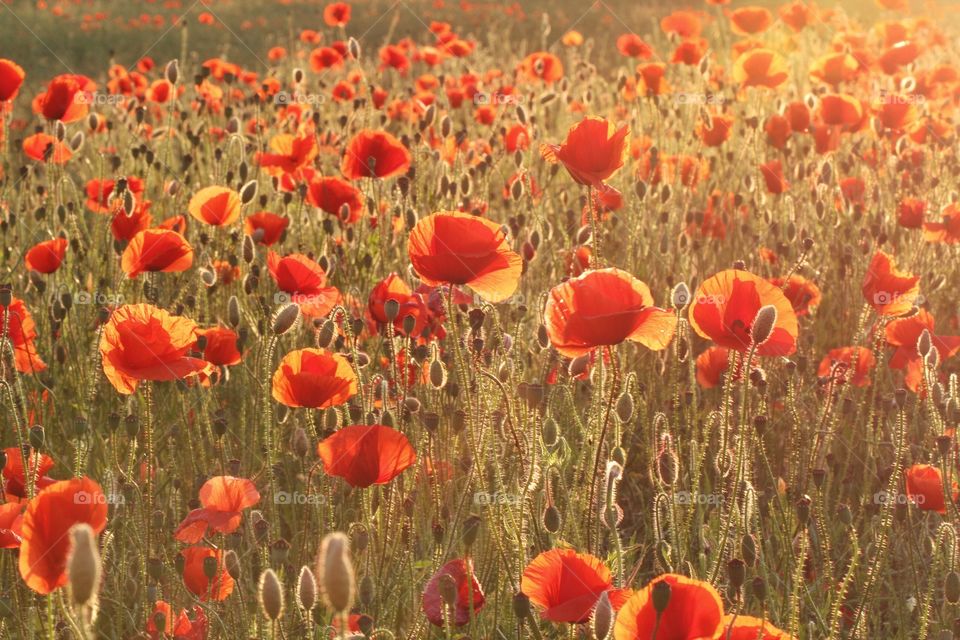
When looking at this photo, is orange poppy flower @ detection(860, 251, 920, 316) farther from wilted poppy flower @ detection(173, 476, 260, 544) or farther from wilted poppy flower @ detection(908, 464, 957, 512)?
wilted poppy flower @ detection(173, 476, 260, 544)

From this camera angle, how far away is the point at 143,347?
1.97 m

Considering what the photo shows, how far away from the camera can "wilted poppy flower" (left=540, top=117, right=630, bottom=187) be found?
2201 millimetres

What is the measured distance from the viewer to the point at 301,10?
16.0 metres

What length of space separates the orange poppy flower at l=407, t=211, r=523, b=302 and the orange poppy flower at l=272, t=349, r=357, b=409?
22 cm

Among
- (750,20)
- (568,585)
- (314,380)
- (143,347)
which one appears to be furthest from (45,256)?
(750,20)

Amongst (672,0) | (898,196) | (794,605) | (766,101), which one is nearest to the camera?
(794,605)

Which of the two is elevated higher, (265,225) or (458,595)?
(265,225)

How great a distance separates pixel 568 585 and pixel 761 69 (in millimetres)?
3153

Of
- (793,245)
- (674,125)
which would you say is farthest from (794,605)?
(674,125)

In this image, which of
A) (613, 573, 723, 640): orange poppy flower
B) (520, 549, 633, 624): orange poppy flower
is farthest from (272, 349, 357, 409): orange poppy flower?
(613, 573, 723, 640): orange poppy flower

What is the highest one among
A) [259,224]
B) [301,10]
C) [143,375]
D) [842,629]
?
[301,10]

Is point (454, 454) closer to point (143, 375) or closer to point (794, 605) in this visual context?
point (143, 375)

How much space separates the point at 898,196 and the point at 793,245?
2.23 feet

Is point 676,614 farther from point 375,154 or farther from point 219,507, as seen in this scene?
point 375,154
